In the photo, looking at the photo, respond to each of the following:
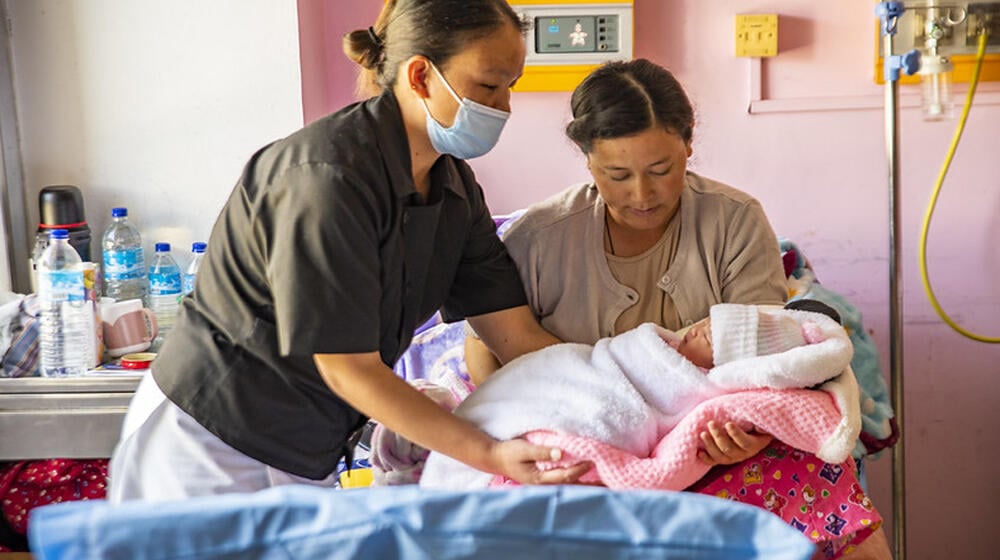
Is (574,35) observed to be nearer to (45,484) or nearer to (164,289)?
(164,289)

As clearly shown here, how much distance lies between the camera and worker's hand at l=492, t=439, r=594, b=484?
1.55 m

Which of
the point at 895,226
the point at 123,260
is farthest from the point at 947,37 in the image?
the point at 123,260

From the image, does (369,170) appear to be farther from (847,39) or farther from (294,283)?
(847,39)

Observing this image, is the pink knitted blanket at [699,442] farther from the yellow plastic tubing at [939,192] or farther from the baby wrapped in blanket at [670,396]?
the yellow plastic tubing at [939,192]

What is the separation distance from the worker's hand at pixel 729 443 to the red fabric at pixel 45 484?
4.76 ft

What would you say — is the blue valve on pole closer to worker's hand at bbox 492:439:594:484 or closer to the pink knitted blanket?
the pink knitted blanket

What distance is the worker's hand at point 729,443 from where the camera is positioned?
1.54 metres

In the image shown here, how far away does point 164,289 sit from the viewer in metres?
2.68

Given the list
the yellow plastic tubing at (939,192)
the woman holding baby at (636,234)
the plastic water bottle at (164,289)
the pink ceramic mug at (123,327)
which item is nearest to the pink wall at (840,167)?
the yellow plastic tubing at (939,192)

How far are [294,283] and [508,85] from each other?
0.44 m

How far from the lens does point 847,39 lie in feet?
9.06

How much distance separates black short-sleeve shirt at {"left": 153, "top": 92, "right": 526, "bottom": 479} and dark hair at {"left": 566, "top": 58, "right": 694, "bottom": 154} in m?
0.24

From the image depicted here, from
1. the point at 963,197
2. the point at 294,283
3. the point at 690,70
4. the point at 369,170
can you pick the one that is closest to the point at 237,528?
the point at 294,283

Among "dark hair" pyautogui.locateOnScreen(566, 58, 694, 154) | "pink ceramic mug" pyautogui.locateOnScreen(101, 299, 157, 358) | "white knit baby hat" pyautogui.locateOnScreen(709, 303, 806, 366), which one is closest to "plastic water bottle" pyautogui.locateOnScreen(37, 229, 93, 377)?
"pink ceramic mug" pyautogui.locateOnScreen(101, 299, 157, 358)
